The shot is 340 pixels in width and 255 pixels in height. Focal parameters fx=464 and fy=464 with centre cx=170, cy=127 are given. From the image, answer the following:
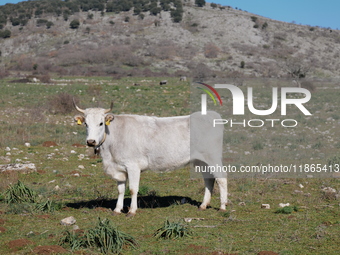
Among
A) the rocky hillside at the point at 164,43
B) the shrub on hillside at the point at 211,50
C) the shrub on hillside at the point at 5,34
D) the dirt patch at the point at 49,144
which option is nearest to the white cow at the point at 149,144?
the dirt patch at the point at 49,144

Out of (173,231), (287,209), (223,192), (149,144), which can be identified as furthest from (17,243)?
(287,209)

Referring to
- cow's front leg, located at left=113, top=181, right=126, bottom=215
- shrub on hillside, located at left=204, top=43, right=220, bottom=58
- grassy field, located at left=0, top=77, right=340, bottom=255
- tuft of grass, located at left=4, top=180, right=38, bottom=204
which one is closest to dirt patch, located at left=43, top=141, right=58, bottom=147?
grassy field, located at left=0, top=77, right=340, bottom=255

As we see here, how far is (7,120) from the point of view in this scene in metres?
23.4

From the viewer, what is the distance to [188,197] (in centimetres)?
1149

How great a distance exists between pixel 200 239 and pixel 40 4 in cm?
13819

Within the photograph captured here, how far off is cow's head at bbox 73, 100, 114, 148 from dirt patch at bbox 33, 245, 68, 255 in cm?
282

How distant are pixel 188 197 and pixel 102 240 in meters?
4.57

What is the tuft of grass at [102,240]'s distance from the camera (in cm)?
713

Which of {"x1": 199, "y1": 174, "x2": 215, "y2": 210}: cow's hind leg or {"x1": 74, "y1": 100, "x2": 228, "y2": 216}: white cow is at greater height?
{"x1": 74, "y1": 100, "x2": 228, "y2": 216}: white cow

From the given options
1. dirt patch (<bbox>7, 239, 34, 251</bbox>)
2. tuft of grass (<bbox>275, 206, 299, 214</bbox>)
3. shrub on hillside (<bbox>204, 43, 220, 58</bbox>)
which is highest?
shrub on hillside (<bbox>204, 43, 220, 58</bbox>)

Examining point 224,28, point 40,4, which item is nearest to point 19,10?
point 40,4

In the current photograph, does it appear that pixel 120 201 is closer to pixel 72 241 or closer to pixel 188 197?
pixel 188 197

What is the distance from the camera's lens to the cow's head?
9578mm

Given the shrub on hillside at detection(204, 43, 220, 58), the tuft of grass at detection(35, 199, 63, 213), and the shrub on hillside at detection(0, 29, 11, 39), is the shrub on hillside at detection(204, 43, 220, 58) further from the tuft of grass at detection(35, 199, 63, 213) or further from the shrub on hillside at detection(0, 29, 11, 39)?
the tuft of grass at detection(35, 199, 63, 213)
